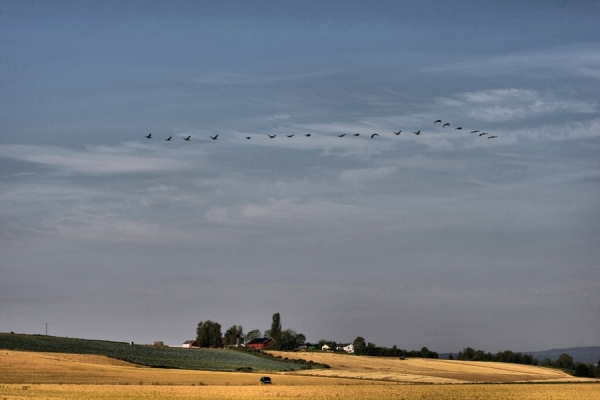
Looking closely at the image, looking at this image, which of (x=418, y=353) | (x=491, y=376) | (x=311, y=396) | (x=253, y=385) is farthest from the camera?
(x=418, y=353)

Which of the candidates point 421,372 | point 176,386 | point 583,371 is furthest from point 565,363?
point 176,386

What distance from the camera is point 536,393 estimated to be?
72.5m

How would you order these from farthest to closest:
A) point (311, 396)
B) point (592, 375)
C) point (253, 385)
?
point (592, 375)
point (253, 385)
point (311, 396)

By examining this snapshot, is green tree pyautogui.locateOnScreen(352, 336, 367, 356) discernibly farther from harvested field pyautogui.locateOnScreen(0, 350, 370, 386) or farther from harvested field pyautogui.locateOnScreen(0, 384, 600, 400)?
harvested field pyautogui.locateOnScreen(0, 384, 600, 400)

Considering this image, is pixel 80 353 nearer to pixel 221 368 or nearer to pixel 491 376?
pixel 221 368

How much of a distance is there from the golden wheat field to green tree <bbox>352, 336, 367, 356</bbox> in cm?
7668

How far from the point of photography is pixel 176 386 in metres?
72.4

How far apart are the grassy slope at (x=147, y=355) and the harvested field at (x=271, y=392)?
35.2 meters

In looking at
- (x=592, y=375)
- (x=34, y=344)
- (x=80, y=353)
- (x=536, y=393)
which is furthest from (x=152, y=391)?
(x=592, y=375)

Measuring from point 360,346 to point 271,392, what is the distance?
115 metres

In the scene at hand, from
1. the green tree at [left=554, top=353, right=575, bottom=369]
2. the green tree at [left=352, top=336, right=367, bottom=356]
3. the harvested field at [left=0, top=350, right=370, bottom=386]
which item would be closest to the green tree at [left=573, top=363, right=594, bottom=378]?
the green tree at [left=554, top=353, right=575, bottom=369]

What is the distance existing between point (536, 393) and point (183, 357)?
66.0 metres

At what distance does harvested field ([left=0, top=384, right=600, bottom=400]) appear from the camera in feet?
199

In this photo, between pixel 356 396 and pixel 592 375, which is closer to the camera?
pixel 356 396
